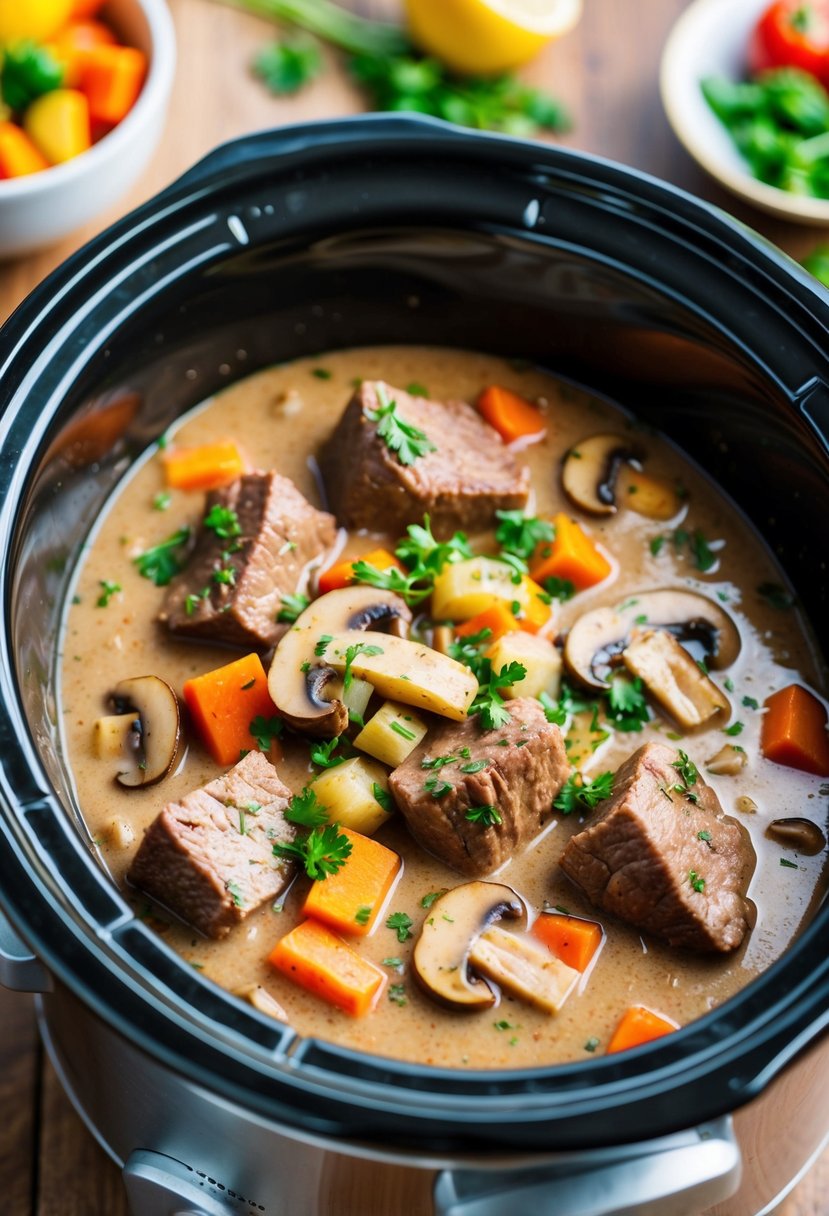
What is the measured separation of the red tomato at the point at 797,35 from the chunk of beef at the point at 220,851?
2.72 meters

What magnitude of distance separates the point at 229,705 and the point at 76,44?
203 centimetres

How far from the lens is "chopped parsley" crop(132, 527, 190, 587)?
2.98 metres

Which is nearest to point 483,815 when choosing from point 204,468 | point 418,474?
point 418,474

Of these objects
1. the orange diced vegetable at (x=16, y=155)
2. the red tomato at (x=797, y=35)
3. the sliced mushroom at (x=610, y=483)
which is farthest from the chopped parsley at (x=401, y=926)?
the red tomato at (x=797, y=35)

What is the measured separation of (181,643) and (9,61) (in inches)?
67.8

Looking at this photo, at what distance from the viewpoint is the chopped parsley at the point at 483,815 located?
2.48 m

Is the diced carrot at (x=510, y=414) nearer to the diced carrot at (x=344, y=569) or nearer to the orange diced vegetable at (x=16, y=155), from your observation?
the diced carrot at (x=344, y=569)

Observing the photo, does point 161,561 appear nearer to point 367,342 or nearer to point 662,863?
point 367,342

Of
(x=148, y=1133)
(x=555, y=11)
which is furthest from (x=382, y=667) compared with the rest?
(x=555, y=11)

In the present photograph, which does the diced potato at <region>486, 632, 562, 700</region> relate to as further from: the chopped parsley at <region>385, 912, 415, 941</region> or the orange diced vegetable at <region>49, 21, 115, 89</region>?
the orange diced vegetable at <region>49, 21, 115, 89</region>

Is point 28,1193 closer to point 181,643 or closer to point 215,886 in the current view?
point 215,886

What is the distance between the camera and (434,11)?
12.4 ft

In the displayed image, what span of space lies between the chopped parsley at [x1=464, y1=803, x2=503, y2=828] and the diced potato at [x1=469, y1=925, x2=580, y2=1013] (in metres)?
0.19

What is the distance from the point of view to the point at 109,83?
Answer: 11.7 ft
